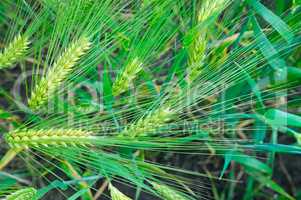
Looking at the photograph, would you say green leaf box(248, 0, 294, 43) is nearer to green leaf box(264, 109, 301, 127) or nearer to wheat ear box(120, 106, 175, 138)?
green leaf box(264, 109, 301, 127)

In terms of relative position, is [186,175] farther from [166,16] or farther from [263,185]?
[166,16]

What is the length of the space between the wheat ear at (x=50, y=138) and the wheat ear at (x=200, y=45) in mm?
242

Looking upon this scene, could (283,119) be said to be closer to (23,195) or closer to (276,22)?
(276,22)

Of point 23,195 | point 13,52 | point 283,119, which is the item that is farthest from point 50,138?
point 283,119

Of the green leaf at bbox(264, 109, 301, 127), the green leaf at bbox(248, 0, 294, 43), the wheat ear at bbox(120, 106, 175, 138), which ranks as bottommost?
the wheat ear at bbox(120, 106, 175, 138)

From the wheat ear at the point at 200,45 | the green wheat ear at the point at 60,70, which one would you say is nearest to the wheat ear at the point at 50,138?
the green wheat ear at the point at 60,70

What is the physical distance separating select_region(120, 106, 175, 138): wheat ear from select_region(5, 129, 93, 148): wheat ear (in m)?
0.08

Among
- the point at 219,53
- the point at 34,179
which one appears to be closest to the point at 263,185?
the point at 219,53

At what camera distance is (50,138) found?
36.5 inches

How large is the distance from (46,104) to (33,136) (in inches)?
4.9

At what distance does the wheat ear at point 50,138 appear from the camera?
924 millimetres

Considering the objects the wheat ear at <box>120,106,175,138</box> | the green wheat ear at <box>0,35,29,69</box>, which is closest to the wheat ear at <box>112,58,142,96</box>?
the wheat ear at <box>120,106,175,138</box>

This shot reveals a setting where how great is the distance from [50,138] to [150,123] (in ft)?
0.64

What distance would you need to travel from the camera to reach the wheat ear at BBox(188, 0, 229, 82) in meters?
0.94
